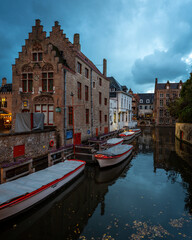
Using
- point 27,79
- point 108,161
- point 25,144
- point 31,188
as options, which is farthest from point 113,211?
point 27,79

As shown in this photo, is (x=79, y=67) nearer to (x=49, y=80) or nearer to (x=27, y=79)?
(x=49, y=80)

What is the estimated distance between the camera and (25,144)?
13758mm

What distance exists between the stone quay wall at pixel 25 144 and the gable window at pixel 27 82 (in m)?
6.49

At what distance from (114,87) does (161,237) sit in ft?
125

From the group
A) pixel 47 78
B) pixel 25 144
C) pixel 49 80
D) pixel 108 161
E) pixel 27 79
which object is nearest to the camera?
pixel 25 144

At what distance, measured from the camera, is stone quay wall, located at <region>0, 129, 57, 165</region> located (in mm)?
12172

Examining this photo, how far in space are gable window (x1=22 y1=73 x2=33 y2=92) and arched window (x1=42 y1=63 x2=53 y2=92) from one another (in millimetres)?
1761

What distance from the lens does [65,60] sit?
20.4m

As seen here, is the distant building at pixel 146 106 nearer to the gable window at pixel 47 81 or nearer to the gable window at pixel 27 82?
the gable window at pixel 47 81

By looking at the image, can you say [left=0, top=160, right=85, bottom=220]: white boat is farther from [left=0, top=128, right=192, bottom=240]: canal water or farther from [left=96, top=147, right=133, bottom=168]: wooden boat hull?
[left=96, top=147, right=133, bottom=168]: wooden boat hull

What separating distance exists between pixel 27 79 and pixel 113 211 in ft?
56.5

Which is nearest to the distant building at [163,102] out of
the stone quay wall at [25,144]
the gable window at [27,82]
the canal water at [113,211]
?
the canal water at [113,211]

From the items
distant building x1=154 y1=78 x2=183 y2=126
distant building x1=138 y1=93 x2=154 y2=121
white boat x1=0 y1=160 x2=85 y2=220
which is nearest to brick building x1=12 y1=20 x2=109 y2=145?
white boat x1=0 y1=160 x2=85 y2=220

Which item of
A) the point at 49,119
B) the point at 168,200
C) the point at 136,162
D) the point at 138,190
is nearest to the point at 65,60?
the point at 49,119
